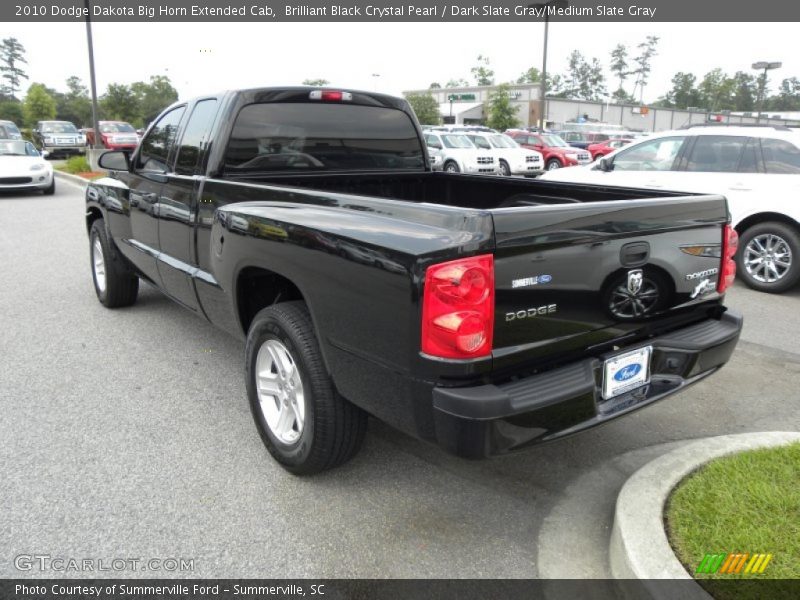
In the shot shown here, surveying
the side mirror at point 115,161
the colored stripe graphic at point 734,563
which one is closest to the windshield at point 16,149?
the side mirror at point 115,161

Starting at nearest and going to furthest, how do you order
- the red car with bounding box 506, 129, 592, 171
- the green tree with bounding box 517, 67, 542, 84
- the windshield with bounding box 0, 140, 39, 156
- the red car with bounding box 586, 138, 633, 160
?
1. the windshield with bounding box 0, 140, 39, 156
2. the red car with bounding box 506, 129, 592, 171
3. the red car with bounding box 586, 138, 633, 160
4. the green tree with bounding box 517, 67, 542, 84

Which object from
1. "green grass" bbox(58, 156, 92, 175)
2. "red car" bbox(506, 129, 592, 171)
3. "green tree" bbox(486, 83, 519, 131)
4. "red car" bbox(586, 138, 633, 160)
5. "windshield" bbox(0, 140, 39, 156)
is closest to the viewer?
"windshield" bbox(0, 140, 39, 156)

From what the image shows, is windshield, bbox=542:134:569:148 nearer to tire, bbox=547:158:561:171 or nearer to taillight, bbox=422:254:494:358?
tire, bbox=547:158:561:171

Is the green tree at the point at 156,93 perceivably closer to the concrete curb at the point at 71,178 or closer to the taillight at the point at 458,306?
the concrete curb at the point at 71,178

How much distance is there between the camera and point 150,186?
4441mm

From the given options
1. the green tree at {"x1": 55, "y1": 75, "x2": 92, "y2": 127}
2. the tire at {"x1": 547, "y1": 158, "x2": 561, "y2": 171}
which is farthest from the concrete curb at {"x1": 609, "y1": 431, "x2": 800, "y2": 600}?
the green tree at {"x1": 55, "y1": 75, "x2": 92, "y2": 127}

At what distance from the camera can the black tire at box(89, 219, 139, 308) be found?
17.9 feet

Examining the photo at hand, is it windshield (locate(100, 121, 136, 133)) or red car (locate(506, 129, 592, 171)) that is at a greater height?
windshield (locate(100, 121, 136, 133))

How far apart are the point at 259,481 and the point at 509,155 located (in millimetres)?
19360

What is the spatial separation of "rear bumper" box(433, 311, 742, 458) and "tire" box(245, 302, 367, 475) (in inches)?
28.2

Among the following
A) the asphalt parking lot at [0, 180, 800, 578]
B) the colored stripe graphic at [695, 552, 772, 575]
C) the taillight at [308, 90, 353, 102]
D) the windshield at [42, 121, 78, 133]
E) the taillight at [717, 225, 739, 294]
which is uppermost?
the windshield at [42, 121, 78, 133]

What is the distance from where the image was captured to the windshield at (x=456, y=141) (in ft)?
68.0

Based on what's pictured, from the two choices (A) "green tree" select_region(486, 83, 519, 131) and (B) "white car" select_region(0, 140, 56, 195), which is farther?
(A) "green tree" select_region(486, 83, 519, 131)

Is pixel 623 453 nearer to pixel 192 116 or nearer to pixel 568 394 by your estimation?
pixel 568 394
